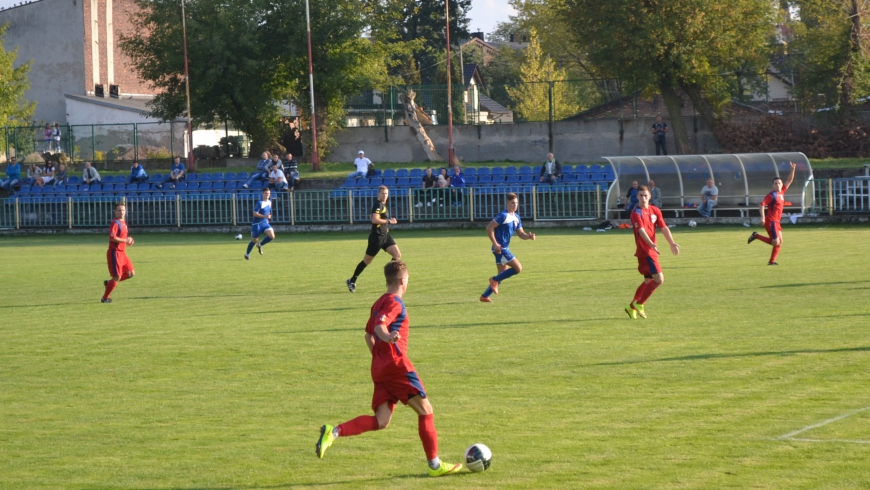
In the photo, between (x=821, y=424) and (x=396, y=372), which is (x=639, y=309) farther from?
(x=396, y=372)

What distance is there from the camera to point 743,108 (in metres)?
45.2

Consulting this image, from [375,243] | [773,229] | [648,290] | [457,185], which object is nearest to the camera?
[648,290]

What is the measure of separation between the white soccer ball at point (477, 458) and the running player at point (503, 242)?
9.00 meters

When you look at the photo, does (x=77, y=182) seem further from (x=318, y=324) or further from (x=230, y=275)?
(x=318, y=324)

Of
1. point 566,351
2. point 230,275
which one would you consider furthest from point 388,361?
point 230,275

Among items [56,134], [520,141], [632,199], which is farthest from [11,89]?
[632,199]

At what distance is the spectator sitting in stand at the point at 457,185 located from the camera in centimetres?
3397

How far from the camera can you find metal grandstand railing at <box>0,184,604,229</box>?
1304 inches

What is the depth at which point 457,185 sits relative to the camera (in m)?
34.6

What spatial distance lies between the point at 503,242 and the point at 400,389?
9.63 m

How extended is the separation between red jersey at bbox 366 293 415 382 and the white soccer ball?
69 cm

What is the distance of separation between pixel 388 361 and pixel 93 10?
62.9 m

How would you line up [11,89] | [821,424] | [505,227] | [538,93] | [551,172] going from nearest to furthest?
[821,424], [505,227], [551,172], [11,89], [538,93]

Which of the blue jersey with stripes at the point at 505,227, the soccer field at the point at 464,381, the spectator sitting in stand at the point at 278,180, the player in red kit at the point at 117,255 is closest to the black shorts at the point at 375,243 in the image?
the soccer field at the point at 464,381
